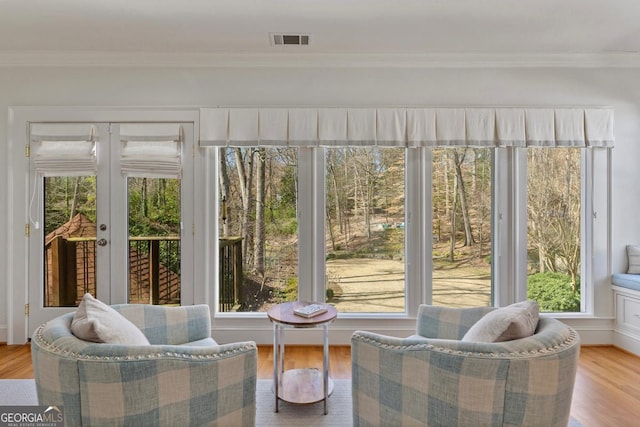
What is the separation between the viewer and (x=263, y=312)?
322 cm

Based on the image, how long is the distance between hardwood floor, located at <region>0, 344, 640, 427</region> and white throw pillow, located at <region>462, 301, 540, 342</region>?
3.54 feet

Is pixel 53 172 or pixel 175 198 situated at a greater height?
pixel 53 172

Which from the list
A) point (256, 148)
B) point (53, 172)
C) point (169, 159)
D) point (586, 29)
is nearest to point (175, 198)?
point (169, 159)

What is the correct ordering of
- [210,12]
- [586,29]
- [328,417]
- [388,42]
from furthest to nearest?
1. [388,42]
2. [586,29]
3. [210,12]
4. [328,417]

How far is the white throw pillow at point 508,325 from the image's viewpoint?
1.46 metres

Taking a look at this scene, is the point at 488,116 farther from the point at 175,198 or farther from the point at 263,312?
the point at 175,198

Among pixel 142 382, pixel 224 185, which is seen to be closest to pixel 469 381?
pixel 142 382

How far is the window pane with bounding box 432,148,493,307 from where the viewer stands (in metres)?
3.18

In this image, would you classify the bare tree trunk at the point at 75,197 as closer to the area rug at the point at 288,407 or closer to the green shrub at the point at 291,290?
the area rug at the point at 288,407

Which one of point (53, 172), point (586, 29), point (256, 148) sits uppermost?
point (586, 29)

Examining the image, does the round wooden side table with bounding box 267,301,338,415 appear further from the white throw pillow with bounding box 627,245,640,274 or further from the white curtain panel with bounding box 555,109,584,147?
the white throw pillow with bounding box 627,245,640,274

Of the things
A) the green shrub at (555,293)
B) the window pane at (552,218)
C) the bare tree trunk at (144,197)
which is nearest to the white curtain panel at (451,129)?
the window pane at (552,218)

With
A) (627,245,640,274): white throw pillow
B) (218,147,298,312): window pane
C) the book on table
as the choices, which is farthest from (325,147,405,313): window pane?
(627,245,640,274): white throw pillow

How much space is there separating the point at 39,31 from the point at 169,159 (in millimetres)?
1367
